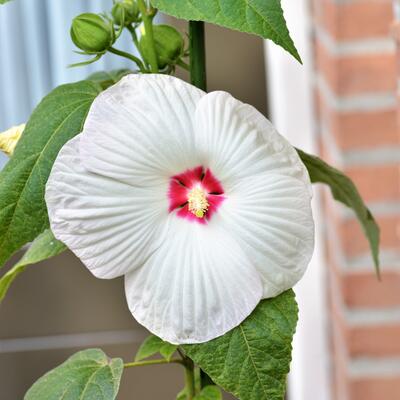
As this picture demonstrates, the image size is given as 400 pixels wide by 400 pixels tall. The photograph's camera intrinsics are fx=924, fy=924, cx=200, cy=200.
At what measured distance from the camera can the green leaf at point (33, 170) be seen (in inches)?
18.1

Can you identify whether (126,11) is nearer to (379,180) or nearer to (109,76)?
(109,76)

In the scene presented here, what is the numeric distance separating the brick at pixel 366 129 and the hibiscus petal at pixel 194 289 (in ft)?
2.31

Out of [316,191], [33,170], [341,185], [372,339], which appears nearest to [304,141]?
[316,191]

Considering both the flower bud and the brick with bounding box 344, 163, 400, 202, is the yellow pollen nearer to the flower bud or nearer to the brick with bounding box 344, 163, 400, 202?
the flower bud

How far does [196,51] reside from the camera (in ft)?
1.59

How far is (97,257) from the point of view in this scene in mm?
441

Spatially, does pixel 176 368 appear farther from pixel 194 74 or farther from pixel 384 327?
pixel 194 74

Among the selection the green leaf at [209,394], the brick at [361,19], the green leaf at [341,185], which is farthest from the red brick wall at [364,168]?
the green leaf at [209,394]

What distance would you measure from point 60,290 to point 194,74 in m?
1.05

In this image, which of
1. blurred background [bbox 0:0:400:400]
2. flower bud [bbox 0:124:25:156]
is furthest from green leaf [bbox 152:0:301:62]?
blurred background [bbox 0:0:400:400]

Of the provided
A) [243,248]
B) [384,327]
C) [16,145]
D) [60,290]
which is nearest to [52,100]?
[16,145]

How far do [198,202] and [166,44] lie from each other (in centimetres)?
11

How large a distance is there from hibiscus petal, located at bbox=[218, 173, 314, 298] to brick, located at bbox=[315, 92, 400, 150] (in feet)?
2.28

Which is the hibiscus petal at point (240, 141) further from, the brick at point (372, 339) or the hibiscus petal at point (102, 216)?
the brick at point (372, 339)
